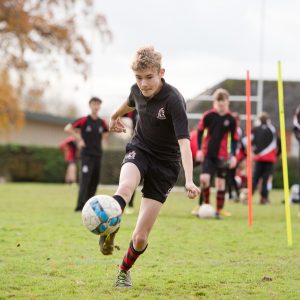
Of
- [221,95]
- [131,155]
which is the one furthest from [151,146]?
[221,95]

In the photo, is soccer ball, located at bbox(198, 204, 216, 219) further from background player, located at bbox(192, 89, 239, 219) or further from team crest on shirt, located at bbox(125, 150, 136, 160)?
team crest on shirt, located at bbox(125, 150, 136, 160)

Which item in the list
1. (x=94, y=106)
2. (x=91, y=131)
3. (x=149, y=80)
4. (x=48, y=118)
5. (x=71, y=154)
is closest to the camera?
(x=149, y=80)

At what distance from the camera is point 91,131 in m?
14.0

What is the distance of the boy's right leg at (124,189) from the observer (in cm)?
573

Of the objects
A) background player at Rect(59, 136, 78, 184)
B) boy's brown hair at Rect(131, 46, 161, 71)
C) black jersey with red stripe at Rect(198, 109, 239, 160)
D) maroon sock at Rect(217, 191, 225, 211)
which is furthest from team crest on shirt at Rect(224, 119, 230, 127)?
background player at Rect(59, 136, 78, 184)

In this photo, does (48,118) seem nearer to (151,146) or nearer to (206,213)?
(206,213)

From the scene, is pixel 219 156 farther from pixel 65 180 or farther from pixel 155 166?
pixel 65 180

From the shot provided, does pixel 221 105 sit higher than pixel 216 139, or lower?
higher

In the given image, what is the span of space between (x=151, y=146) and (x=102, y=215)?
0.98 metres

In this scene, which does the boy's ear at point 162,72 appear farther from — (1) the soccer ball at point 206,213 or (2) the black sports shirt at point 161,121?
(1) the soccer ball at point 206,213

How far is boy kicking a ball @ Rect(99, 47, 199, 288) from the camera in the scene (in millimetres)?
5934

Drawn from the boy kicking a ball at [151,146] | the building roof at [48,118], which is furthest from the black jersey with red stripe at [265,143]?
the building roof at [48,118]

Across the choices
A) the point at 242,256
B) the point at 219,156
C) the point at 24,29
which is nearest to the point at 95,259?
the point at 242,256

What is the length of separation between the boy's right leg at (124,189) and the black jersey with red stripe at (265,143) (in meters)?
12.7
